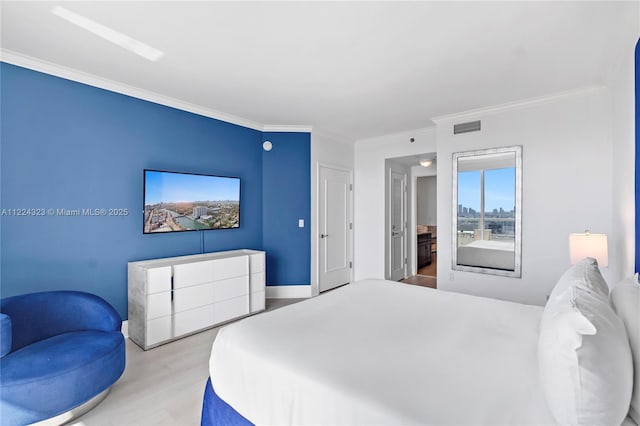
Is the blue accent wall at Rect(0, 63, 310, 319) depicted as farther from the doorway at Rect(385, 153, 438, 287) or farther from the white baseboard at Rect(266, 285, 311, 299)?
the doorway at Rect(385, 153, 438, 287)

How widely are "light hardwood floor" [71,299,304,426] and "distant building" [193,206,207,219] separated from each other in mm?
1423

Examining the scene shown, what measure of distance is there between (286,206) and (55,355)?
10.5 feet

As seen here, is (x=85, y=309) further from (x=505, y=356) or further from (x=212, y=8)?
(x=505, y=356)

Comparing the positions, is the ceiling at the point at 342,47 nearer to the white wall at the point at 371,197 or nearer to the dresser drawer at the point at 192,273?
the white wall at the point at 371,197

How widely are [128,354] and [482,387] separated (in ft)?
9.85

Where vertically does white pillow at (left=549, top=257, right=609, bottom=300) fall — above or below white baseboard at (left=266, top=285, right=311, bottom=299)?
above

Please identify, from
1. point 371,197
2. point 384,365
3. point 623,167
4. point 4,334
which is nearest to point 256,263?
point 4,334

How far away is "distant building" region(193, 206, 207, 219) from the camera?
3762 mm

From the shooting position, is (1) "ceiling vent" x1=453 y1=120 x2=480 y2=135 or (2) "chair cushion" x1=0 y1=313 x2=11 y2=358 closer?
(2) "chair cushion" x1=0 y1=313 x2=11 y2=358

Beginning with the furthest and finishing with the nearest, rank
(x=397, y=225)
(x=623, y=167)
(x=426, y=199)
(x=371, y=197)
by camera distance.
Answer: (x=426, y=199) → (x=397, y=225) → (x=371, y=197) → (x=623, y=167)

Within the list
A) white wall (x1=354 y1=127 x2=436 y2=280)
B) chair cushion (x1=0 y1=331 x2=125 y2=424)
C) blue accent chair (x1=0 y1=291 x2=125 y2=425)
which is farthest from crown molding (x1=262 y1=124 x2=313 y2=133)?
chair cushion (x1=0 y1=331 x2=125 y2=424)

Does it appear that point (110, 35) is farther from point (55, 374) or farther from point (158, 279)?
point (55, 374)

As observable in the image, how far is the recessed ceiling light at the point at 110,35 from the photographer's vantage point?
2.08 m

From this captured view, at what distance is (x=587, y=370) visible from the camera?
0.89m
